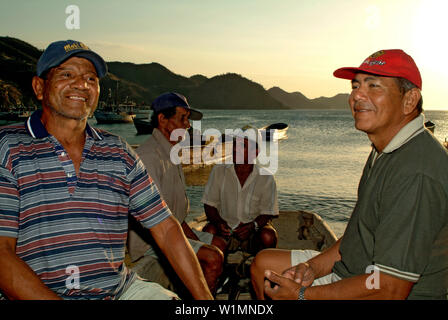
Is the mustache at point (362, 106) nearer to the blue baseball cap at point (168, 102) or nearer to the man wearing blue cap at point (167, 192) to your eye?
the man wearing blue cap at point (167, 192)

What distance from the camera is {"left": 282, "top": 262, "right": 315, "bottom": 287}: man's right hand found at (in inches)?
102

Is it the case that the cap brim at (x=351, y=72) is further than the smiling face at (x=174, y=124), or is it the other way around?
the smiling face at (x=174, y=124)

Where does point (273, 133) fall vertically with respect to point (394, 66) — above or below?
below

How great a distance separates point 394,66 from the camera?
Result: 221 cm

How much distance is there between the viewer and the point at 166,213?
2.29 meters

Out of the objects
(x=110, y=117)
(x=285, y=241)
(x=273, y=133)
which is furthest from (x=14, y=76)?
(x=285, y=241)

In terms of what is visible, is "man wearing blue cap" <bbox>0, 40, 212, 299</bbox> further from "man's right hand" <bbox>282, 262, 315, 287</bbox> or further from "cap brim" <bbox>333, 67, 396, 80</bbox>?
"cap brim" <bbox>333, 67, 396, 80</bbox>

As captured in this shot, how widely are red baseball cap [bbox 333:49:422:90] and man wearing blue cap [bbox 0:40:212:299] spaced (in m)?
1.71

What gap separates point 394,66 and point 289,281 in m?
1.63

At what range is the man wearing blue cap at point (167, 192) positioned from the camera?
12.0ft

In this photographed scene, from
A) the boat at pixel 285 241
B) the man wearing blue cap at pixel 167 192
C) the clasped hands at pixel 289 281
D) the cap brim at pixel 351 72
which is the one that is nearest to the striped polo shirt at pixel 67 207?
the clasped hands at pixel 289 281

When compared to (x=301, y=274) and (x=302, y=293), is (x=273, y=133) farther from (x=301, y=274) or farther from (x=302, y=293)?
(x=302, y=293)

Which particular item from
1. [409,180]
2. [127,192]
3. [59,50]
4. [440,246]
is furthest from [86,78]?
[440,246]
